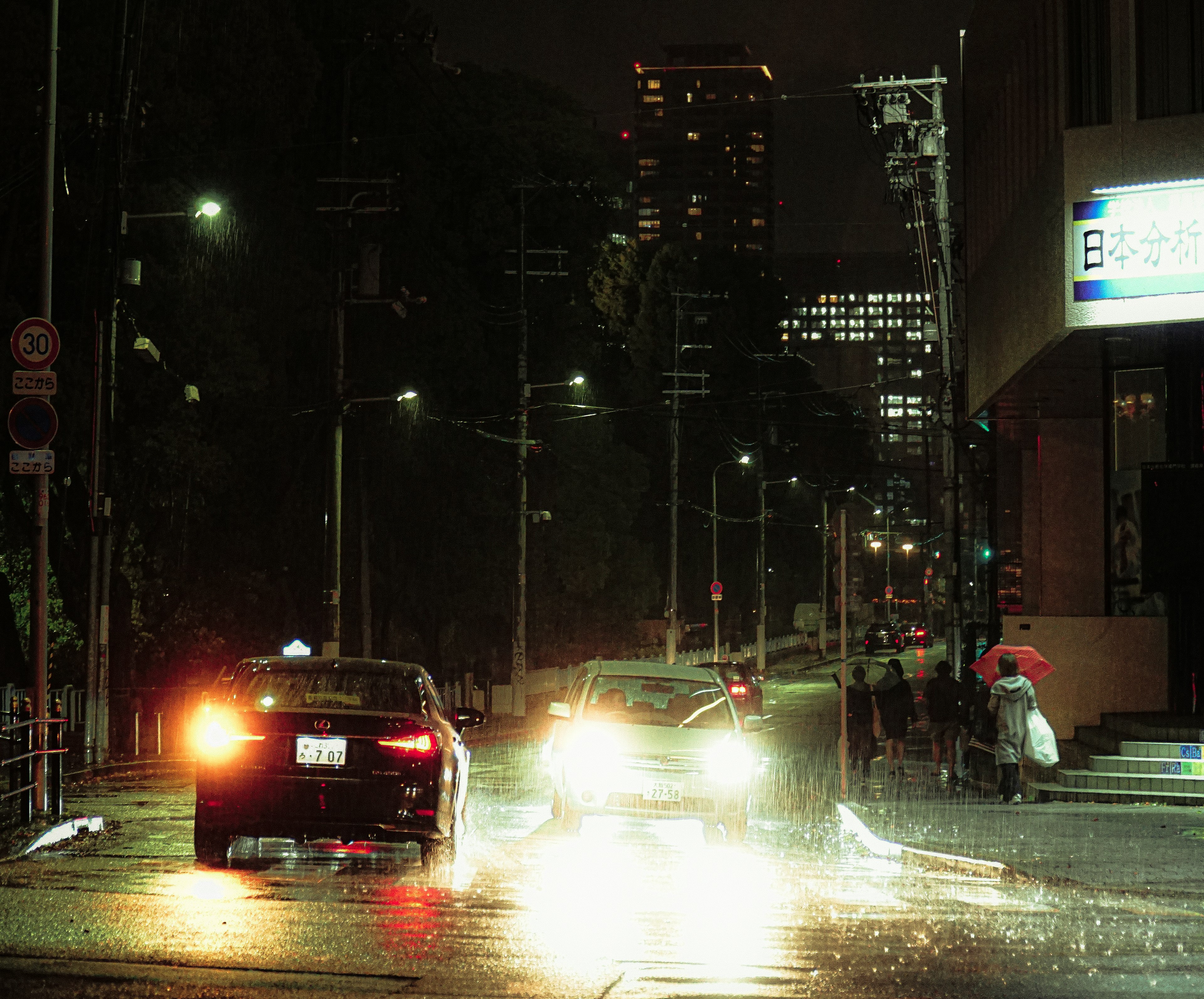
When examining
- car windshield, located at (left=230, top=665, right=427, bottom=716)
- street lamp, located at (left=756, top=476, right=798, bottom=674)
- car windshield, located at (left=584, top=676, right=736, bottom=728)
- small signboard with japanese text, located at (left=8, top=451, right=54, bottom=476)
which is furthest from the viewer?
street lamp, located at (left=756, top=476, right=798, bottom=674)

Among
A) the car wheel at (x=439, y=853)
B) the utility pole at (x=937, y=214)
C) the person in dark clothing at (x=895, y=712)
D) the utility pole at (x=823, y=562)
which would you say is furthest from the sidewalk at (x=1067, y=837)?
the utility pole at (x=823, y=562)

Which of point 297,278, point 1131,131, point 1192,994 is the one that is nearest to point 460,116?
point 297,278

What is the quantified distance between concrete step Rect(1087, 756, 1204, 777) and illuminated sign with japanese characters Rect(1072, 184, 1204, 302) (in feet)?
17.5

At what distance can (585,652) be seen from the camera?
59406 millimetres

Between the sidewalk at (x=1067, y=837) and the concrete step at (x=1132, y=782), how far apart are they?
1.00 ft

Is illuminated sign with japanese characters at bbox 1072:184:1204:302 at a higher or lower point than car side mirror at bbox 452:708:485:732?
higher

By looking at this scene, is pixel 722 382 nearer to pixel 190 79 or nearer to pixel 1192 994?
pixel 190 79

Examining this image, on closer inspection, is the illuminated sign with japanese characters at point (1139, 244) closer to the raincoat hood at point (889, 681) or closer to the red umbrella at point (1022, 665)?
the red umbrella at point (1022, 665)

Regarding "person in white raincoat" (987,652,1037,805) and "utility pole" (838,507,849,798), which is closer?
"utility pole" (838,507,849,798)

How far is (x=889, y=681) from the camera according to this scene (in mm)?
24266

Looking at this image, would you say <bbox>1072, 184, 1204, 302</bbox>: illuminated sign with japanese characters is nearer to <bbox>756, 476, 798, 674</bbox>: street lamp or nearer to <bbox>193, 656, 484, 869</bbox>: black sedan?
<bbox>193, 656, 484, 869</bbox>: black sedan

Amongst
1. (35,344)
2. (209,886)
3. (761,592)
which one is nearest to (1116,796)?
(209,886)

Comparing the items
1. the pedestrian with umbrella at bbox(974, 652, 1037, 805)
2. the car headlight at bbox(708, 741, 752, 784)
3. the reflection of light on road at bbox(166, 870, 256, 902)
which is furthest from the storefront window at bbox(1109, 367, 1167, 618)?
the reflection of light on road at bbox(166, 870, 256, 902)

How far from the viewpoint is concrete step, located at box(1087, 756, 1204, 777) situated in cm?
1769
